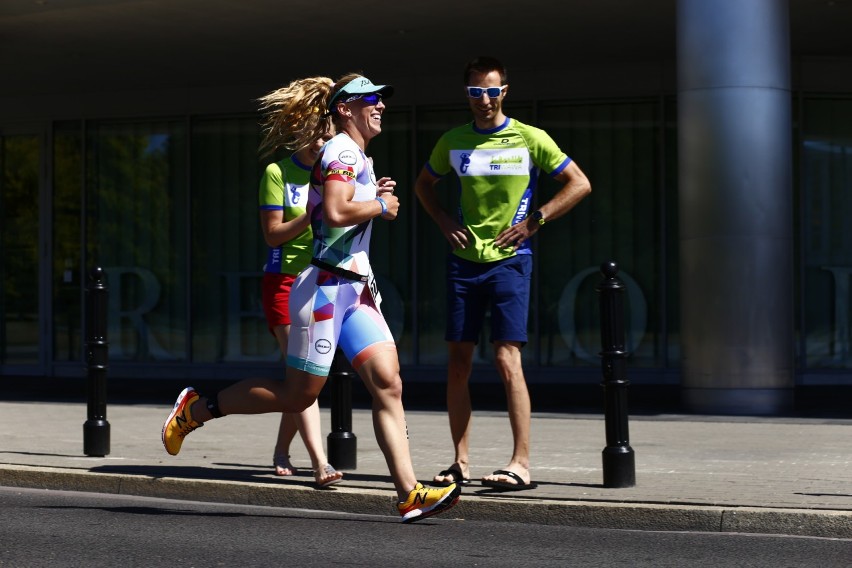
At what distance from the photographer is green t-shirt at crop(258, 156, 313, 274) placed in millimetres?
7641

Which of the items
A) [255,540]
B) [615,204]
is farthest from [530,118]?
[255,540]

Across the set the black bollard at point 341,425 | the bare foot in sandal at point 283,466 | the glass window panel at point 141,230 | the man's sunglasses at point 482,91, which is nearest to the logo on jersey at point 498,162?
the man's sunglasses at point 482,91

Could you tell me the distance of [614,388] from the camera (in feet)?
24.5

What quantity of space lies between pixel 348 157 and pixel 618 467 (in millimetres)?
2119

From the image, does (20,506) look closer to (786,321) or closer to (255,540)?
→ (255,540)

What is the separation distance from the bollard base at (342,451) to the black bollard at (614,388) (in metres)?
1.56

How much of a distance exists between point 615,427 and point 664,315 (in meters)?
9.18

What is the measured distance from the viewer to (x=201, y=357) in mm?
18328

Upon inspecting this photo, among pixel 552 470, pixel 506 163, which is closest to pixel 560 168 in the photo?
pixel 506 163

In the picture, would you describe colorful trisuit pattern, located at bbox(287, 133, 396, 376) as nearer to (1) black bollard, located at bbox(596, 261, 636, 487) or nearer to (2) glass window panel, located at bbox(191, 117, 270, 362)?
(1) black bollard, located at bbox(596, 261, 636, 487)

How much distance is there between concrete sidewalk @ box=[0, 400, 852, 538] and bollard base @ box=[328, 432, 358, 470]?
10 centimetres

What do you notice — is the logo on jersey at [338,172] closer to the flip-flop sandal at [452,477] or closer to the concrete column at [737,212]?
the flip-flop sandal at [452,477]

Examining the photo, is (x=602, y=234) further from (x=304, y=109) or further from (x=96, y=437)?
(x=304, y=109)

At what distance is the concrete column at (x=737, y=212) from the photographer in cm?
1177
